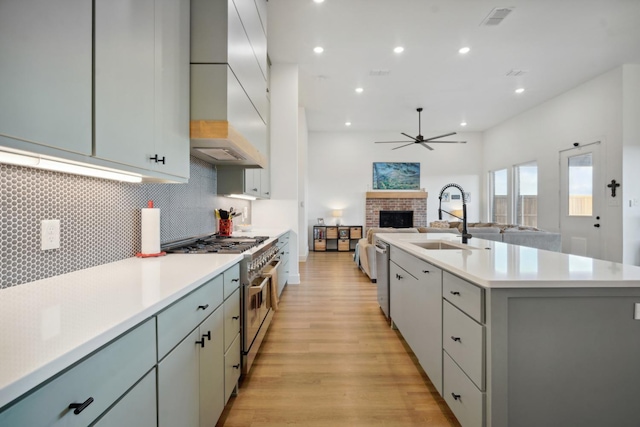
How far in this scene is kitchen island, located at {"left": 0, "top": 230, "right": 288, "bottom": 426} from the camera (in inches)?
22.3

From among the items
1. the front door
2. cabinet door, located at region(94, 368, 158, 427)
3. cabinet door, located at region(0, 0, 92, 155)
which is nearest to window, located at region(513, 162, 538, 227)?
the front door

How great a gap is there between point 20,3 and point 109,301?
2.64ft

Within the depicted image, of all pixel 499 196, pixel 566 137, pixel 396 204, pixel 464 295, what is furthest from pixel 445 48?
pixel 499 196

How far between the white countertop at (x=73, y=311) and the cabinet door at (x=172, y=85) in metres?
0.55

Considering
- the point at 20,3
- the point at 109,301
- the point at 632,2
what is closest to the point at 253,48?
the point at 20,3

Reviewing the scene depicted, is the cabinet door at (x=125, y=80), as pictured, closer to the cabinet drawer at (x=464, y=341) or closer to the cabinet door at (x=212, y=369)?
the cabinet door at (x=212, y=369)

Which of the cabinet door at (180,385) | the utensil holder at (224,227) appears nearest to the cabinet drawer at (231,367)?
the cabinet door at (180,385)

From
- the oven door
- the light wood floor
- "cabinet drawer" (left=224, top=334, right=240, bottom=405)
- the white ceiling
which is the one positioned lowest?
the light wood floor

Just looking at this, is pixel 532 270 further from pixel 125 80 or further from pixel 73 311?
pixel 125 80

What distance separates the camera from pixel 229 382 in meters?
1.72

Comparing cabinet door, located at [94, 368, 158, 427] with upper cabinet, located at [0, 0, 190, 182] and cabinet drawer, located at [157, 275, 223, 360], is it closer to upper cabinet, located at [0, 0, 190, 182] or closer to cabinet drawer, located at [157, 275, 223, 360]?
cabinet drawer, located at [157, 275, 223, 360]

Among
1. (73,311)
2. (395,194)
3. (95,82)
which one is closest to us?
(73,311)

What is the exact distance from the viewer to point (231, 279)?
5.74ft

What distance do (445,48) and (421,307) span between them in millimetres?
4000
